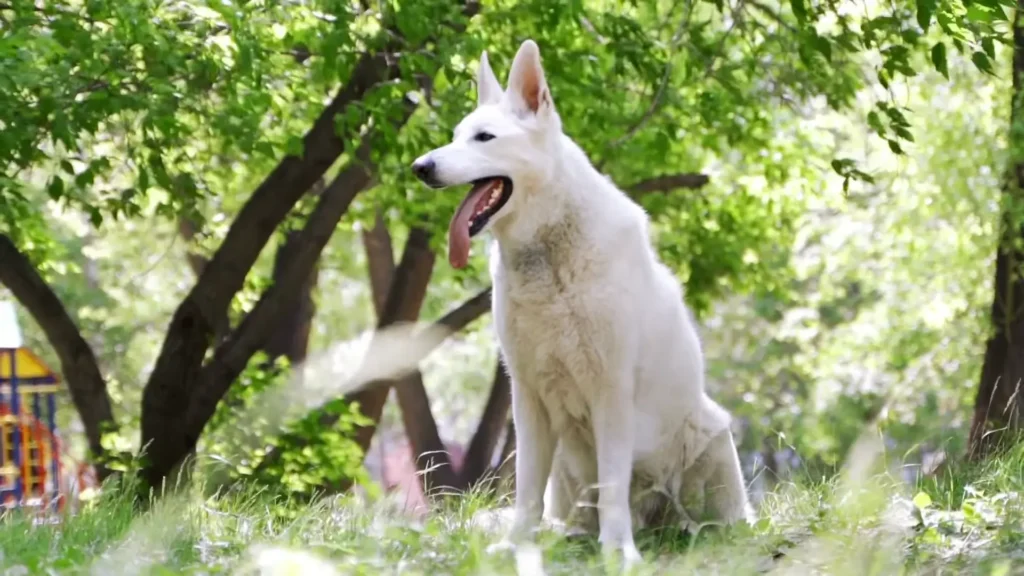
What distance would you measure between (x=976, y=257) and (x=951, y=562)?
9.27m

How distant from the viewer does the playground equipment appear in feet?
29.8

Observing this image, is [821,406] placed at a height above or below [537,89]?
below

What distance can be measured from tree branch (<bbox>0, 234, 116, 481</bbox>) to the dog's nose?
18.9 ft

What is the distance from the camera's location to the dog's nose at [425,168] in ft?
17.4

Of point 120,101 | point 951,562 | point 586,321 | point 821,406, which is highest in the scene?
point 120,101

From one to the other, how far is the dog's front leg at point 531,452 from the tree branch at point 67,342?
18.3 ft

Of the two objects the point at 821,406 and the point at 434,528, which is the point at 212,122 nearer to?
the point at 434,528

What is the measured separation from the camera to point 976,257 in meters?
13.2

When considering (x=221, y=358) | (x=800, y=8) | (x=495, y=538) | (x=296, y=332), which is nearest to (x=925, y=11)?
(x=800, y=8)

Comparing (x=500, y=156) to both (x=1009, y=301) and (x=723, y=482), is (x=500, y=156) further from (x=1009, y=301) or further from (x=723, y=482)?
(x=1009, y=301)

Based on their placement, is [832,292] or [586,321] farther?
[832,292]

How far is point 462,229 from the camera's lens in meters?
5.39

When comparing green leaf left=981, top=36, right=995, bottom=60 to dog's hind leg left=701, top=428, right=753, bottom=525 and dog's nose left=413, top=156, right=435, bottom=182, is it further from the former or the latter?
dog's nose left=413, top=156, right=435, bottom=182

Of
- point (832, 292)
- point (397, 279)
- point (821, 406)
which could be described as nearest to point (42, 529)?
point (397, 279)
